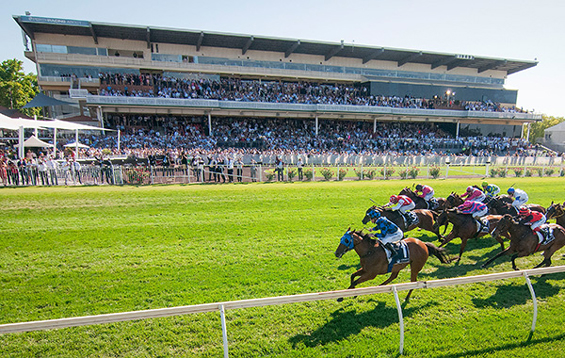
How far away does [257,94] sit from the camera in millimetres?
34000

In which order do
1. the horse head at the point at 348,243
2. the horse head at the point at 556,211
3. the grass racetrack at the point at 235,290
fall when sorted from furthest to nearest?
the horse head at the point at 556,211 < the horse head at the point at 348,243 < the grass racetrack at the point at 235,290

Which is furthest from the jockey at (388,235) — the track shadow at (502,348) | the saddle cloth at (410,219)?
the saddle cloth at (410,219)

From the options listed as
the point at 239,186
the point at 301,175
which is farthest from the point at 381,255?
the point at 301,175

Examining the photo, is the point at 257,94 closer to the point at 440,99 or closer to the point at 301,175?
the point at 301,175

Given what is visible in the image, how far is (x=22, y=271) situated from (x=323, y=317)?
5.95 m

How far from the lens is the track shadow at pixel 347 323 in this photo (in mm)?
3953

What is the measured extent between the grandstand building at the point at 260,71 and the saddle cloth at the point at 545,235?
28.5m

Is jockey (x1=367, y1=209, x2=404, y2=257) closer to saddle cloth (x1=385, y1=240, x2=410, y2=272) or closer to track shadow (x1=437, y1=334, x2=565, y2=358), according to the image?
saddle cloth (x1=385, y1=240, x2=410, y2=272)

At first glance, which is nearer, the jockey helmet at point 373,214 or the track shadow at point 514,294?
the track shadow at point 514,294

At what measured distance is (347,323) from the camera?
429 centimetres

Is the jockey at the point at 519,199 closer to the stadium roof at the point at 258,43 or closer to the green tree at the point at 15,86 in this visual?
the stadium roof at the point at 258,43

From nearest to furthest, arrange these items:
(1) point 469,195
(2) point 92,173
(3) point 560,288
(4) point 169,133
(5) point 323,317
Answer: (5) point 323,317 → (3) point 560,288 → (1) point 469,195 → (2) point 92,173 → (4) point 169,133

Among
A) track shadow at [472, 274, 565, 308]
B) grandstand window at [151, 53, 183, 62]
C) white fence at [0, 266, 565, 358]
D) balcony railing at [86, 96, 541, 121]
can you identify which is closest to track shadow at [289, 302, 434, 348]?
white fence at [0, 266, 565, 358]

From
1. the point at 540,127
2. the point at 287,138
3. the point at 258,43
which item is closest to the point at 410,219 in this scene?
the point at 287,138
